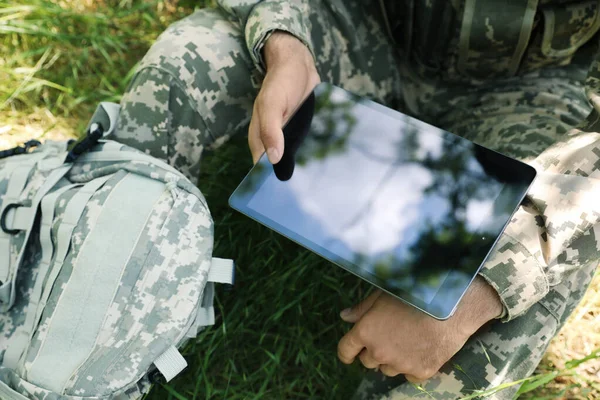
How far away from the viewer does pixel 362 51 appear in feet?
4.83

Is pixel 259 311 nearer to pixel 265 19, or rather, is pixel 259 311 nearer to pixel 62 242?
pixel 62 242

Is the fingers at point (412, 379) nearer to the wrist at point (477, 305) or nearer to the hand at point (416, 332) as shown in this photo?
the hand at point (416, 332)

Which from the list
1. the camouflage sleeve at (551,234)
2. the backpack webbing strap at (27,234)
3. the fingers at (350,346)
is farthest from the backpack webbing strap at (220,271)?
the camouflage sleeve at (551,234)

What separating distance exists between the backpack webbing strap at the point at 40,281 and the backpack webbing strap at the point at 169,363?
0.26m

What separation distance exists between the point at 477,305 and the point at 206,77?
2.47 feet

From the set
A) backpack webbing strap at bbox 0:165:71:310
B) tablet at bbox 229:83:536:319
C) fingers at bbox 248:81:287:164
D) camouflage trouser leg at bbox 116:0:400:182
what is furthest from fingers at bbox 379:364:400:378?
backpack webbing strap at bbox 0:165:71:310

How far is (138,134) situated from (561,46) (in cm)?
99

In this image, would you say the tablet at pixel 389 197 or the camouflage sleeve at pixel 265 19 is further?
the camouflage sleeve at pixel 265 19

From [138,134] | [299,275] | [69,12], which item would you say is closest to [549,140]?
[299,275]

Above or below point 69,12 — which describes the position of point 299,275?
below

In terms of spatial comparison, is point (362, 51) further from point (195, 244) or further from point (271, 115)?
point (195, 244)

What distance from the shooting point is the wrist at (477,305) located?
40.9 inches

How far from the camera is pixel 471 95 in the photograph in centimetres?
148

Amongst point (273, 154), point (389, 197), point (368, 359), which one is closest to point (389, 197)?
point (389, 197)
